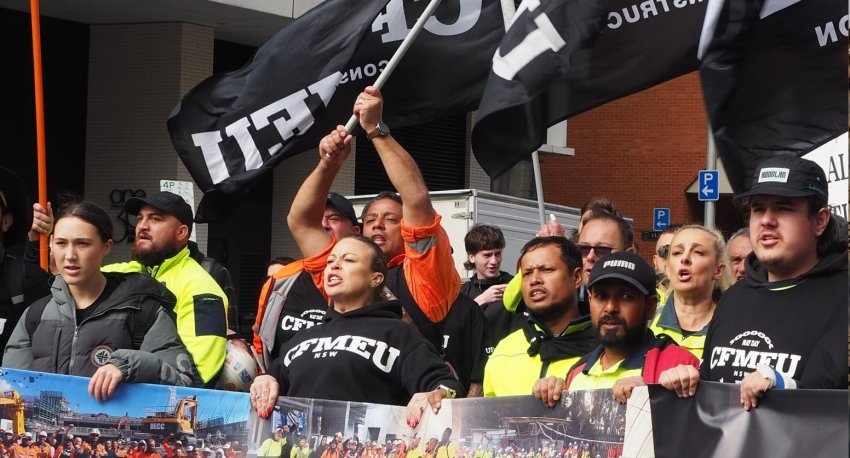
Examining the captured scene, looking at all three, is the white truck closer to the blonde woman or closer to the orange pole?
the orange pole

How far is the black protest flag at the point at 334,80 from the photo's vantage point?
25.9 ft

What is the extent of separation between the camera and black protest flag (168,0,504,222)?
7.89m

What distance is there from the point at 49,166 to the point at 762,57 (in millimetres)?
12374

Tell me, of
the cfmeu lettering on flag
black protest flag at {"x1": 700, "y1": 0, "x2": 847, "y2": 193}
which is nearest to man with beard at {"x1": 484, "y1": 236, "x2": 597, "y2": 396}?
black protest flag at {"x1": 700, "y1": 0, "x2": 847, "y2": 193}

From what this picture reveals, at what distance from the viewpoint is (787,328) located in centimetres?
445

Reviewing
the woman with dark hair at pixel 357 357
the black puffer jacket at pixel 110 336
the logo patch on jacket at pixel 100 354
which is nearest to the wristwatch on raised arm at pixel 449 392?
the woman with dark hair at pixel 357 357

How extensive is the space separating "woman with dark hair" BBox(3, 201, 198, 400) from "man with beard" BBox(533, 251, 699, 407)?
1.93m

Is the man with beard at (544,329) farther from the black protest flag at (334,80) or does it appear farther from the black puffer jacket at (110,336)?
the black protest flag at (334,80)

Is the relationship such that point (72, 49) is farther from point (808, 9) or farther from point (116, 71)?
point (808, 9)

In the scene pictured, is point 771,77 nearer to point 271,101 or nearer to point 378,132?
point 378,132

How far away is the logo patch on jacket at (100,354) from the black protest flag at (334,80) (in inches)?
74.8

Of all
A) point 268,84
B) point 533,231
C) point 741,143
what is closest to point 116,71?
point 533,231

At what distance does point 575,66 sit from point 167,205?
7.16ft

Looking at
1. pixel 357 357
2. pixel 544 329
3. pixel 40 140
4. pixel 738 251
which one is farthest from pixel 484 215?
pixel 357 357
